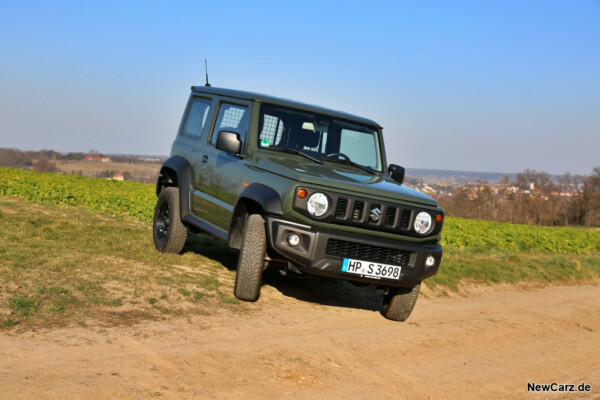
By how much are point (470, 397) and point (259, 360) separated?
1.63m

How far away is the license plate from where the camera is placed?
6023 millimetres

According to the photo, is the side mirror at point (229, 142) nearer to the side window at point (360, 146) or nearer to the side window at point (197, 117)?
the side window at point (360, 146)

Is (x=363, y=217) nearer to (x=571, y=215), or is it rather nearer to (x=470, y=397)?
(x=470, y=397)

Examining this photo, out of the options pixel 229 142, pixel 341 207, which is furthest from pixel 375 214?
pixel 229 142

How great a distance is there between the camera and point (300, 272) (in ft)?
20.9

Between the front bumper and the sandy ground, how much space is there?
2.03ft

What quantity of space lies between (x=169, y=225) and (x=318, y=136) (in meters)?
2.49

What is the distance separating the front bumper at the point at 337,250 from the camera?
19.4 ft

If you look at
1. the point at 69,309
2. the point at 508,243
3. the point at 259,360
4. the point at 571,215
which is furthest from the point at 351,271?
the point at 571,215

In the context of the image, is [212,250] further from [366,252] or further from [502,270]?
[502,270]

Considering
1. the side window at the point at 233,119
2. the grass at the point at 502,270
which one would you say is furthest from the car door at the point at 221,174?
the grass at the point at 502,270

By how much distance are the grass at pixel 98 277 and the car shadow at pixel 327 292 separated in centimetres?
65

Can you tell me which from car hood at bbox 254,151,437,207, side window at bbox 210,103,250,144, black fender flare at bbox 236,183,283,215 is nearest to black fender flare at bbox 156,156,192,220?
side window at bbox 210,103,250,144

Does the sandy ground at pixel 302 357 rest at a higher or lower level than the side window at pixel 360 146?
lower
